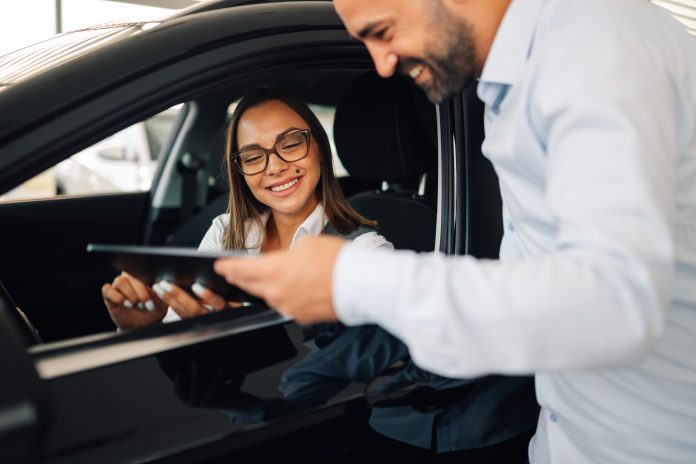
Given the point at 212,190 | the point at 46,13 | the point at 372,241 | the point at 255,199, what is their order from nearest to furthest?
the point at 372,241 → the point at 255,199 → the point at 212,190 → the point at 46,13

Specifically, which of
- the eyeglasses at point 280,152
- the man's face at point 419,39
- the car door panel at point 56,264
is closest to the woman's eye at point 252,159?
the eyeglasses at point 280,152

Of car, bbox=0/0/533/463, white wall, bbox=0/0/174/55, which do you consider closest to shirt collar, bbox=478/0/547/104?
car, bbox=0/0/533/463

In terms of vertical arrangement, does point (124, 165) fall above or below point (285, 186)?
below

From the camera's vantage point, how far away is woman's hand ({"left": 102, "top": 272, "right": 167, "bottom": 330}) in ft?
4.66

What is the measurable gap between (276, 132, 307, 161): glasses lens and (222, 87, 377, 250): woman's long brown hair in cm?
11

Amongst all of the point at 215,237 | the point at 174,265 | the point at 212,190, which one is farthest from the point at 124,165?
the point at 174,265

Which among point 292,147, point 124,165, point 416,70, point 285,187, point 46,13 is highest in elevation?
point 46,13

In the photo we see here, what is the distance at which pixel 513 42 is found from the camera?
104 centimetres

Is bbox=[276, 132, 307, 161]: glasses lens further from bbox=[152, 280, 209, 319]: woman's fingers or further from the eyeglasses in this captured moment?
bbox=[152, 280, 209, 319]: woman's fingers

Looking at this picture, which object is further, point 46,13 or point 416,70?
point 46,13

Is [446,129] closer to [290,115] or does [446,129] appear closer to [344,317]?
[290,115]

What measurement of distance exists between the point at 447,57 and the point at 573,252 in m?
0.48

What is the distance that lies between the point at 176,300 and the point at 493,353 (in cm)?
72

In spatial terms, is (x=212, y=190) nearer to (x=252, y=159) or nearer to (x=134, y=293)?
(x=252, y=159)
